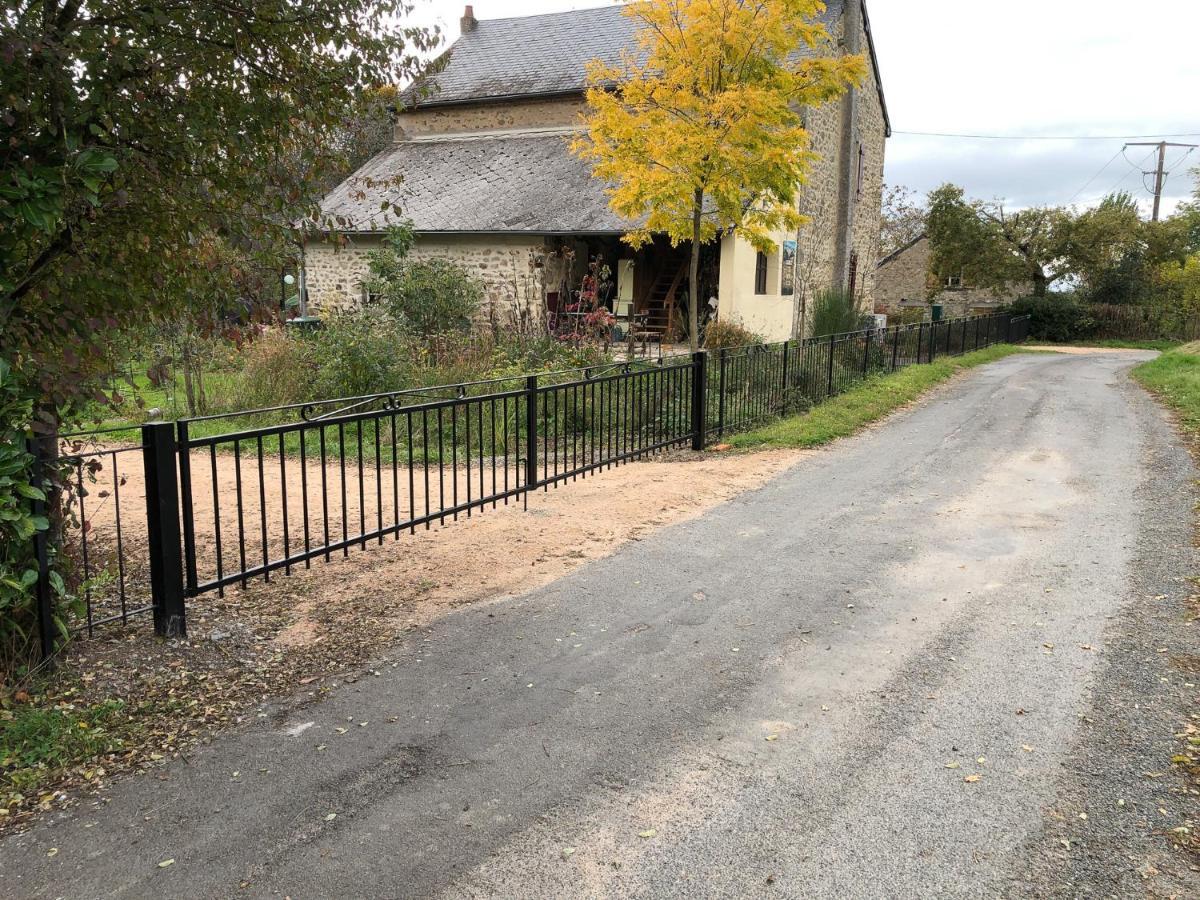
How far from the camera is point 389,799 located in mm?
3289

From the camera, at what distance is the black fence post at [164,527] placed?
4285mm

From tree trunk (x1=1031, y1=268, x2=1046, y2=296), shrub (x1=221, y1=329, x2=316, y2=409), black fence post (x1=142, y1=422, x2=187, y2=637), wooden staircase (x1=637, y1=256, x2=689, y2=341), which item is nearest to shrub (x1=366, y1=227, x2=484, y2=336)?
shrub (x1=221, y1=329, x2=316, y2=409)

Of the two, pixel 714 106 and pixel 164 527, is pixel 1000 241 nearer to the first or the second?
pixel 714 106

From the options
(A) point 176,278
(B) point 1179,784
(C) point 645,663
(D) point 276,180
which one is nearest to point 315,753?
(C) point 645,663

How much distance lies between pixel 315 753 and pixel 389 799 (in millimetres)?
502

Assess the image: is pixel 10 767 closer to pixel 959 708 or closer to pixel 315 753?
pixel 315 753

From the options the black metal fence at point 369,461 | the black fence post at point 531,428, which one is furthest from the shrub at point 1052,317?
the black fence post at point 531,428

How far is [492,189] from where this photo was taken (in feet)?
69.9

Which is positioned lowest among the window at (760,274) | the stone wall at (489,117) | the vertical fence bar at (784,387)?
the vertical fence bar at (784,387)

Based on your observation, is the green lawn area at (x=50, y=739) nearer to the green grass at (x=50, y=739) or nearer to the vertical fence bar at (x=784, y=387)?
the green grass at (x=50, y=739)

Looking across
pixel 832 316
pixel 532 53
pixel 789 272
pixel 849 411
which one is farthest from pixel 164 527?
pixel 532 53

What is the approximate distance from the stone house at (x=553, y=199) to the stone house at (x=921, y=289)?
14661mm

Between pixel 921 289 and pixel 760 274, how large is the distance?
2610 cm

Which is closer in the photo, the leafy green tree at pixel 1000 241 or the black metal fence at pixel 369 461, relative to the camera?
the black metal fence at pixel 369 461
